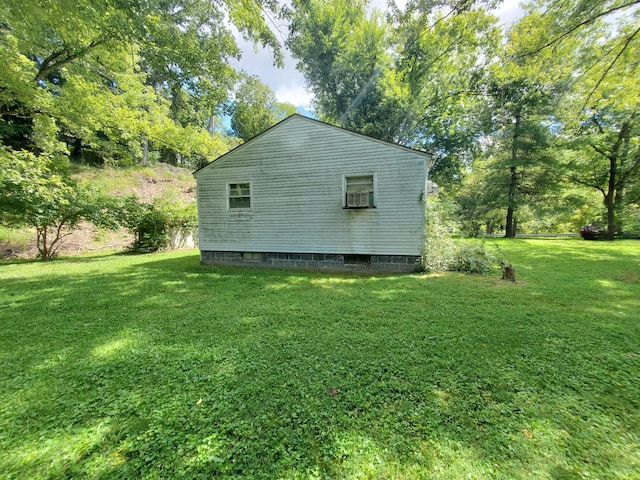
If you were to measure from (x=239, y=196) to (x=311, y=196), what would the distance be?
258 centimetres

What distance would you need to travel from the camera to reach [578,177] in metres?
16.0

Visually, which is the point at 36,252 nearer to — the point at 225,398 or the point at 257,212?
the point at 257,212

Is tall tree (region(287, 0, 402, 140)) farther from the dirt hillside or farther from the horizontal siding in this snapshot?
the dirt hillside

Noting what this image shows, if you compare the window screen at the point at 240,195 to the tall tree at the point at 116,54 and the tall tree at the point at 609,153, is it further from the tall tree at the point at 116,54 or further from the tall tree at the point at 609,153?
the tall tree at the point at 609,153

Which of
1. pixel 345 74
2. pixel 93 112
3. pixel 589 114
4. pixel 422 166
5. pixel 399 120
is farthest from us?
pixel 345 74

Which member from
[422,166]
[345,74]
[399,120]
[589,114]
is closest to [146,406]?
[422,166]

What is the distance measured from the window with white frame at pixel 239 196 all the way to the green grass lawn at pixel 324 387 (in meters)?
4.17

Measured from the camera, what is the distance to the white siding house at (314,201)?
21.9ft

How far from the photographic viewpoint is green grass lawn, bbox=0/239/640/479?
58.6 inches

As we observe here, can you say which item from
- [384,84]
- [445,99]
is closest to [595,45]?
[445,99]

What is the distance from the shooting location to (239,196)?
803 centimetres

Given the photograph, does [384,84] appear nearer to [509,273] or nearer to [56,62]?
[509,273]

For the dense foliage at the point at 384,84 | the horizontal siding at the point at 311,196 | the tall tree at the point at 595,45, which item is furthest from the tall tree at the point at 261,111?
the tall tree at the point at 595,45

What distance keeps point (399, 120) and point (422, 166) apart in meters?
10.2
